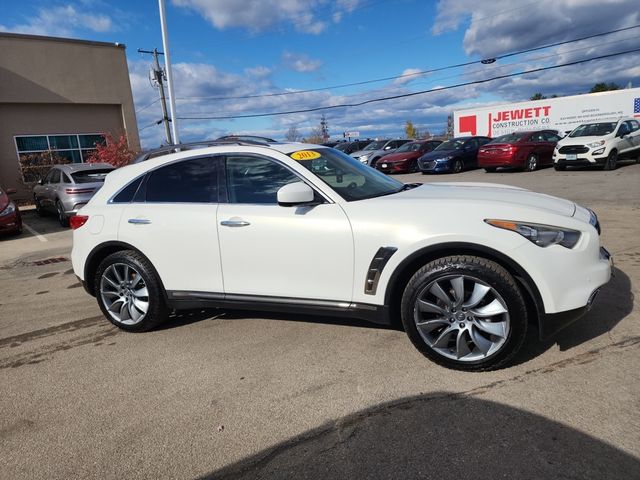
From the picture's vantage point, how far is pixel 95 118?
21.1m

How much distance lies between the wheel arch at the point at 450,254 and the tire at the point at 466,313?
0.17ft

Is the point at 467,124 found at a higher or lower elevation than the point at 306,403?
higher

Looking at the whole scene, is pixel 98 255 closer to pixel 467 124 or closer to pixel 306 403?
pixel 306 403

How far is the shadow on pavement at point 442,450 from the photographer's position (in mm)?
2215

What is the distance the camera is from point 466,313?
10.1 ft

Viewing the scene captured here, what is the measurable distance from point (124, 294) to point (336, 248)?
2.16 metres

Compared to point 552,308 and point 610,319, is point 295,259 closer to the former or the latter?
point 552,308

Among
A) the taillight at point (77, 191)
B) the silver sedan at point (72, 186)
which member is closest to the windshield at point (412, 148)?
the silver sedan at point (72, 186)

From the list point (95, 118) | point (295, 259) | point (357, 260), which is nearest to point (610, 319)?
point (357, 260)

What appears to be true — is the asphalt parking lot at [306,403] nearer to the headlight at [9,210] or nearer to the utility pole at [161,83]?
the headlight at [9,210]

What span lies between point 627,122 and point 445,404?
1724cm

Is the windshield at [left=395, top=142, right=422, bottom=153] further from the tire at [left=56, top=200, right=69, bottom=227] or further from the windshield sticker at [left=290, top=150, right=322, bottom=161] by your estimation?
the windshield sticker at [left=290, top=150, right=322, bottom=161]

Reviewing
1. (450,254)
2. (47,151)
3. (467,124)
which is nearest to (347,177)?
(450,254)

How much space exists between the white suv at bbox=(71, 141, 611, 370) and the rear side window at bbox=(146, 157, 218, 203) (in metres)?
0.01
